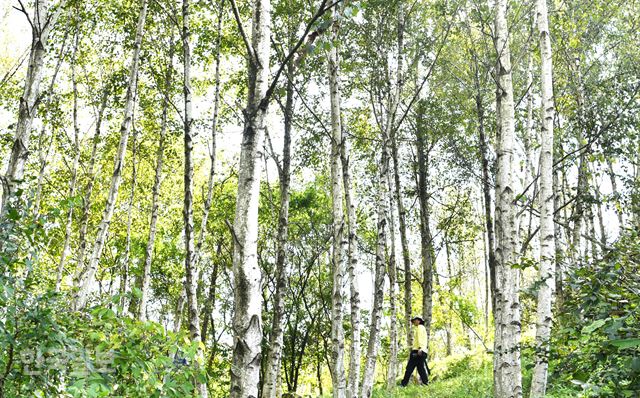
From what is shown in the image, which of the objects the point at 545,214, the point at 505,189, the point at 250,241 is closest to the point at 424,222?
the point at 505,189

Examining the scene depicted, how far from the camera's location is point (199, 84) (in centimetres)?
1773

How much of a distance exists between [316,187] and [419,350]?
10.8 metres

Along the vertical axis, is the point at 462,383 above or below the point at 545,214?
below

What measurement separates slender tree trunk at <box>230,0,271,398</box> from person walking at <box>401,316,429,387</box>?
12.1m

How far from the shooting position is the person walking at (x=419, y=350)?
577 inches

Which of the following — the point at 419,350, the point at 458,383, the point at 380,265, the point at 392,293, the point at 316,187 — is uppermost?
the point at 316,187

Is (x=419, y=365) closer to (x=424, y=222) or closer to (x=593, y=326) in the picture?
(x=424, y=222)

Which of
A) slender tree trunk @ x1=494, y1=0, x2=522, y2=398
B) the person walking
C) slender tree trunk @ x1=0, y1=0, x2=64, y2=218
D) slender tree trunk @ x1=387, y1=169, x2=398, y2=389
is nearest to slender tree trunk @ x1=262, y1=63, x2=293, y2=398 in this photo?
slender tree trunk @ x1=387, y1=169, x2=398, y2=389

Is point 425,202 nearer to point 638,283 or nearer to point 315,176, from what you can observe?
point 315,176

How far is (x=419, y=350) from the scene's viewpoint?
15.1 metres

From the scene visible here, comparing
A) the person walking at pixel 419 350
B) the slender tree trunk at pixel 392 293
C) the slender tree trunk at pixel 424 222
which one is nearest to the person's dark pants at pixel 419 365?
the person walking at pixel 419 350

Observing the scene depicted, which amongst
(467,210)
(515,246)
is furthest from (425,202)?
(515,246)

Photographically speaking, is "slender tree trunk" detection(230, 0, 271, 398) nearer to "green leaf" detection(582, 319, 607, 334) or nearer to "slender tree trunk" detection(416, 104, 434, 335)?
"green leaf" detection(582, 319, 607, 334)

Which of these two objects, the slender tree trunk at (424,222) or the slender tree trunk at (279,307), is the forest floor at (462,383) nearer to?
the slender tree trunk at (424,222)
